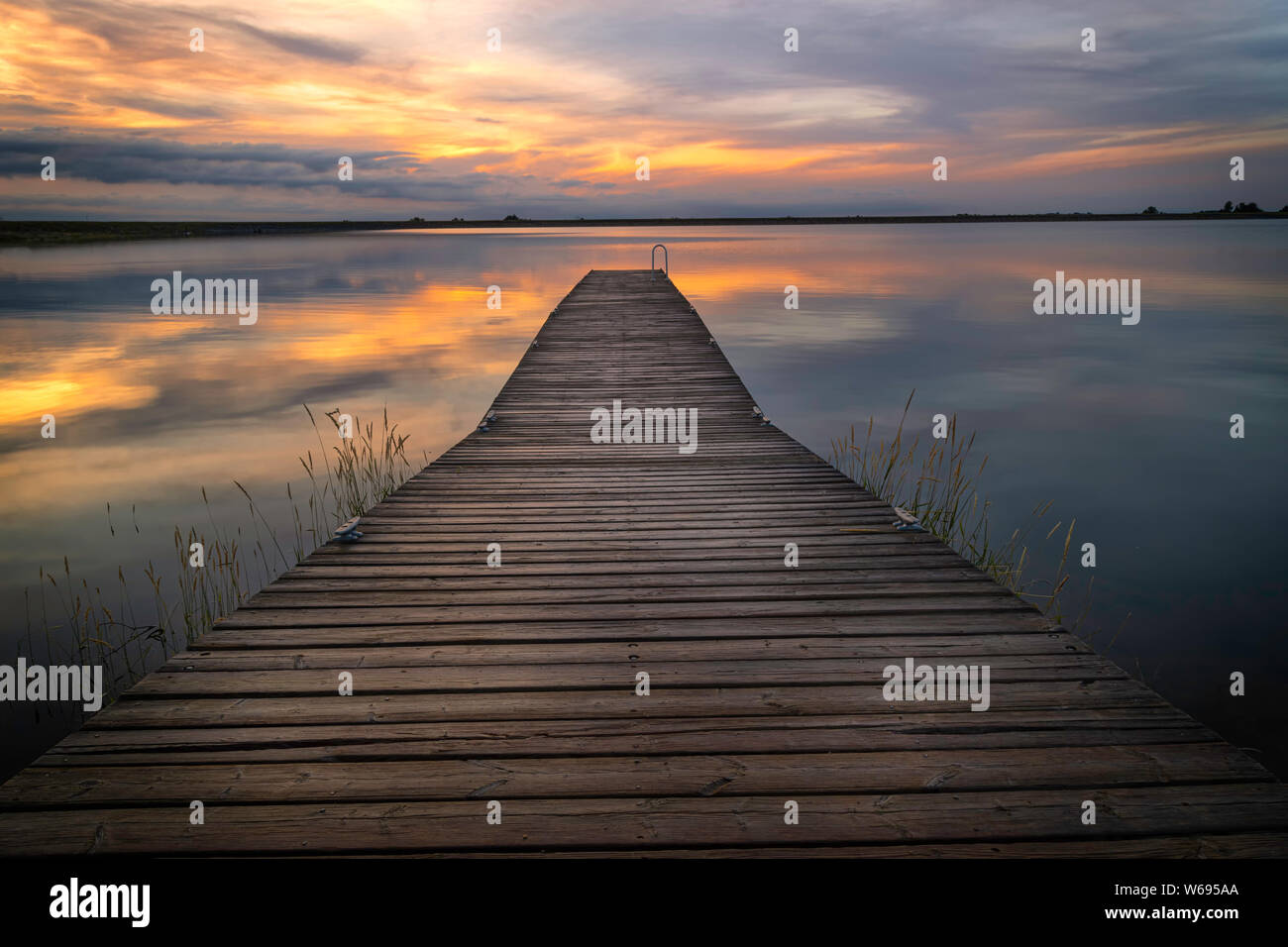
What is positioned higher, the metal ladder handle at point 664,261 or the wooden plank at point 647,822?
the metal ladder handle at point 664,261

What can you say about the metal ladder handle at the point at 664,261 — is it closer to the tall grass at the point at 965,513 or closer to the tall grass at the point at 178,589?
the tall grass at the point at 965,513

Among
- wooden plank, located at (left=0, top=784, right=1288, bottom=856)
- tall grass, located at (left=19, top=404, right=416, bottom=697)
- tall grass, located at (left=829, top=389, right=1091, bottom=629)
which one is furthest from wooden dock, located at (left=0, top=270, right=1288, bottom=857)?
tall grass, located at (left=19, top=404, right=416, bottom=697)

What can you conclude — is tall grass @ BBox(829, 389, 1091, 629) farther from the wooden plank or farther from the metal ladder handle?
the metal ladder handle

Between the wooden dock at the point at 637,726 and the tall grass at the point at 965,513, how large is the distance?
5.73 ft

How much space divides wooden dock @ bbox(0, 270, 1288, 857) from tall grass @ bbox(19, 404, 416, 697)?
200cm

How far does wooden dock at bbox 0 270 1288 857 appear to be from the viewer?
2154mm

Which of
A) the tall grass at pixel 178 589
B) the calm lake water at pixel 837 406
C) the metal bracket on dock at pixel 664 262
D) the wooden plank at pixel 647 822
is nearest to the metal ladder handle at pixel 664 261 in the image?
the metal bracket on dock at pixel 664 262

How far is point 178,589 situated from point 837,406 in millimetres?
10366

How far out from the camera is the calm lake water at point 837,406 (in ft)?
19.1

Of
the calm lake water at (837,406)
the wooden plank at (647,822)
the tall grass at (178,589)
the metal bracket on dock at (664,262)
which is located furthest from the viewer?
the metal bracket on dock at (664,262)

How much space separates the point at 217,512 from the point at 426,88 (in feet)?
102

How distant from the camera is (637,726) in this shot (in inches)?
104

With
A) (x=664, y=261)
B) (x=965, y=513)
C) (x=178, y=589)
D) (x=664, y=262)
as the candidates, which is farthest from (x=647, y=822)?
(x=664, y=261)
